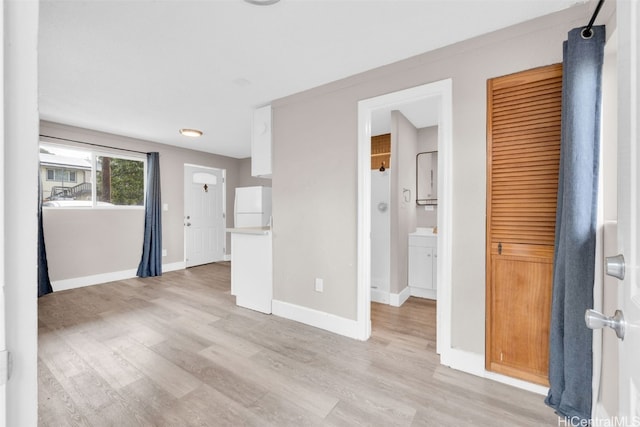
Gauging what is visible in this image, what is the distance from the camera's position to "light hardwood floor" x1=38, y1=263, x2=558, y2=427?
153 centimetres

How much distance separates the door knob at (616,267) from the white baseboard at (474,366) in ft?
5.10

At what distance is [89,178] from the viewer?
4.12 m

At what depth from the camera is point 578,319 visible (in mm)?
1427

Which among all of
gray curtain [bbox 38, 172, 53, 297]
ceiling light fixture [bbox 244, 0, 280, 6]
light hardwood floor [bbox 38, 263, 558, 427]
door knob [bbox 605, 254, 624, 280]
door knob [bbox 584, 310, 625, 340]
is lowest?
light hardwood floor [bbox 38, 263, 558, 427]

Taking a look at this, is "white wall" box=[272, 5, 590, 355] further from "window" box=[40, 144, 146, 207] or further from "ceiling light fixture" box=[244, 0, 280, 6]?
"window" box=[40, 144, 146, 207]

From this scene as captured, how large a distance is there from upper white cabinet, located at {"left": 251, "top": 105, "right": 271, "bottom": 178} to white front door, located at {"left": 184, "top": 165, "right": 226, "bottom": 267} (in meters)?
2.88

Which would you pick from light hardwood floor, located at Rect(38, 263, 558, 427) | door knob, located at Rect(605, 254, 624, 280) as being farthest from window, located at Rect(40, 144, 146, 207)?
door knob, located at Rect(605, 254, 624, 280)

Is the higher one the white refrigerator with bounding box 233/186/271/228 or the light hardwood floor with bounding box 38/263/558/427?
the white refrigerator with bounding box 233/186/271/228

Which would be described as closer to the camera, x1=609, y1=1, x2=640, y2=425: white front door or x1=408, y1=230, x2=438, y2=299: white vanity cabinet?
x1=609, y1=1, x2=640, y2=425: white front door

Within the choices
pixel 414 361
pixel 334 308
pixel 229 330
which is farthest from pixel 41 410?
pixel 414 361

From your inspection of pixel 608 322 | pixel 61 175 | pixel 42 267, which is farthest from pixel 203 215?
pixel 608 322

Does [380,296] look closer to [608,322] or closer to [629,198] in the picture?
[608,322]

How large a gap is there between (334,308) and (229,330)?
1038mm

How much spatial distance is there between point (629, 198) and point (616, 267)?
164mm
